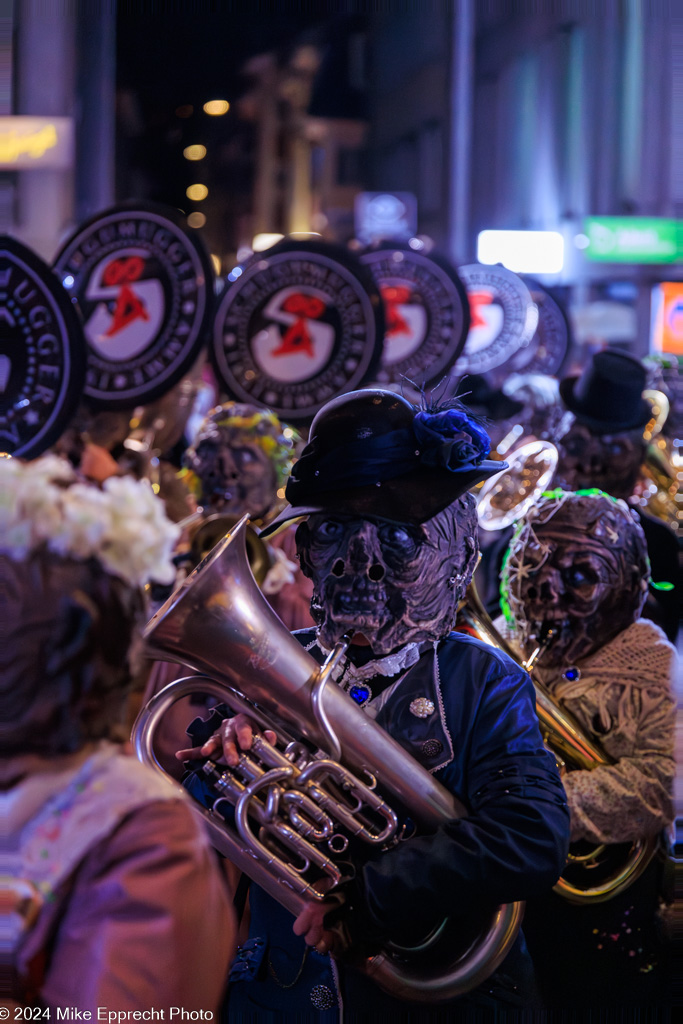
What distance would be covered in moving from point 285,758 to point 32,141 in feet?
20.6

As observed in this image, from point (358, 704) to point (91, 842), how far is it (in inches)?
33.0

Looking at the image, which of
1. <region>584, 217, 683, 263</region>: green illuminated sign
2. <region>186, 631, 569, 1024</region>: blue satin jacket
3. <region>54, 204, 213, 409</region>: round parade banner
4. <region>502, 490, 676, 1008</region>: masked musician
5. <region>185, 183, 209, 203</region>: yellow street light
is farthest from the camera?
<region>584, 217, 683, 263</region>: green illuminated sign

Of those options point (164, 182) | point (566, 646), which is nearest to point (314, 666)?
point (566, 646)

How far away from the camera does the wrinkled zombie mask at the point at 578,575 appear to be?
273 cm

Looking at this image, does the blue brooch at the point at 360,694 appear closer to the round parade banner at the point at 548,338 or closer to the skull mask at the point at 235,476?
the skull mask at the point at 235,476

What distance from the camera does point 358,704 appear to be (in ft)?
6.88

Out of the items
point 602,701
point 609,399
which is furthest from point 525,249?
point 602,701

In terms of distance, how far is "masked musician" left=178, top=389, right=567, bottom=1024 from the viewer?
197cm

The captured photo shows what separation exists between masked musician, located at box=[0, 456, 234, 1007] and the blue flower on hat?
0.80 metres

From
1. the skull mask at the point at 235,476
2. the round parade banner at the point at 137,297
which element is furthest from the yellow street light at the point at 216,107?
the skull mask at the point at 235,476

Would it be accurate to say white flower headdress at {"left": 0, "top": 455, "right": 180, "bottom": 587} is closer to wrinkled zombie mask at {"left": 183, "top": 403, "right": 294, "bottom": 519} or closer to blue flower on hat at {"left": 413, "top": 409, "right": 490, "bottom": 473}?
blue flower on hat at {"left": 413, "top": 409, "right": 490, "bottom": 473}

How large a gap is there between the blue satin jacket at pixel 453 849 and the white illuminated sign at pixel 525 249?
2276 centimetres

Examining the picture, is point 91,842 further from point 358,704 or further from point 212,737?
point 358,704

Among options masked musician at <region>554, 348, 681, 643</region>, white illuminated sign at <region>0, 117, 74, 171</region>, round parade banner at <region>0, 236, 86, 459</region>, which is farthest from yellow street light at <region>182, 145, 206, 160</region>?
round parade banner at <region>0, 236, 86, 459</region>
